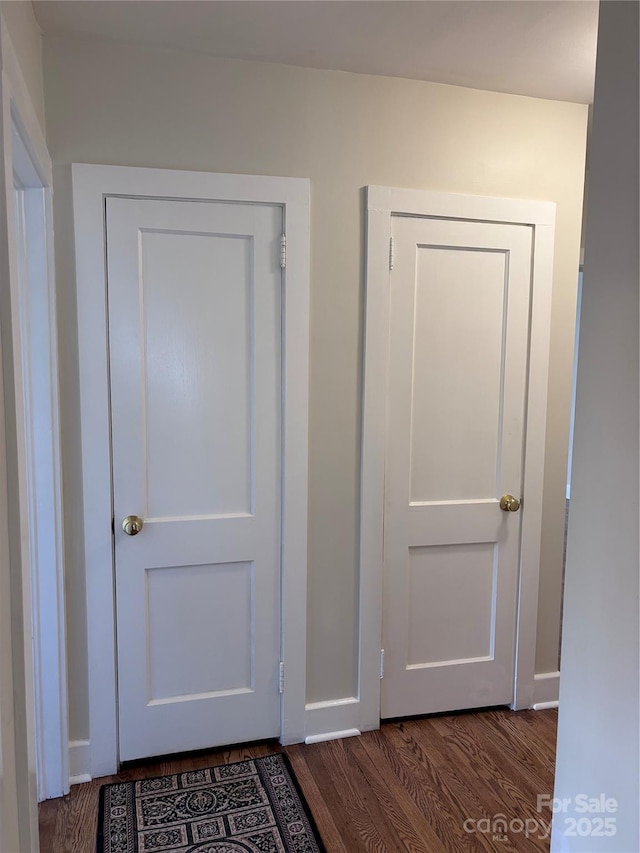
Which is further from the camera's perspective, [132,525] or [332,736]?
[332,736]

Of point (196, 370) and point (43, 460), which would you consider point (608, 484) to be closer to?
point (196, 370)

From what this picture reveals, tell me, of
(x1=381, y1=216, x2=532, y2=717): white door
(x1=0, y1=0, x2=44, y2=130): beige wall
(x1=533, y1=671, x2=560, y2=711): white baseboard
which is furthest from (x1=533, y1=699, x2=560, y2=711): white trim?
(x1=0, y1=0, x2=44, y2=130): beige wall

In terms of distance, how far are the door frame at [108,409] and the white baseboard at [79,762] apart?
2cm

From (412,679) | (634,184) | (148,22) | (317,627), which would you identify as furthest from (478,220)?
(412,679)

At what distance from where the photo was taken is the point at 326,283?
2227 millimetres

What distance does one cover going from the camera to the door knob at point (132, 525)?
6.89ft

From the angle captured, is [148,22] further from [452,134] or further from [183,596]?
[183,596]

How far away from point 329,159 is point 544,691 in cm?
235

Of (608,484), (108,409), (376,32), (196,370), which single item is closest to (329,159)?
(376,32)

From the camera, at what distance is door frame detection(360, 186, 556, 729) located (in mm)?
2254

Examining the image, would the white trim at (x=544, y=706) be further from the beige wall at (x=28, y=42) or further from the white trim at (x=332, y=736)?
the beige wall at (x=28, y=42)

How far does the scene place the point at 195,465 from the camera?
2.17 metres

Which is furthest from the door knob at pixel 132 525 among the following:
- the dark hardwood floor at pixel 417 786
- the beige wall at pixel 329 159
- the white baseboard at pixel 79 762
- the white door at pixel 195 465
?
the dark hardwood floor at pixel 417 786

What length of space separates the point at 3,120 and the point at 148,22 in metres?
0.88
